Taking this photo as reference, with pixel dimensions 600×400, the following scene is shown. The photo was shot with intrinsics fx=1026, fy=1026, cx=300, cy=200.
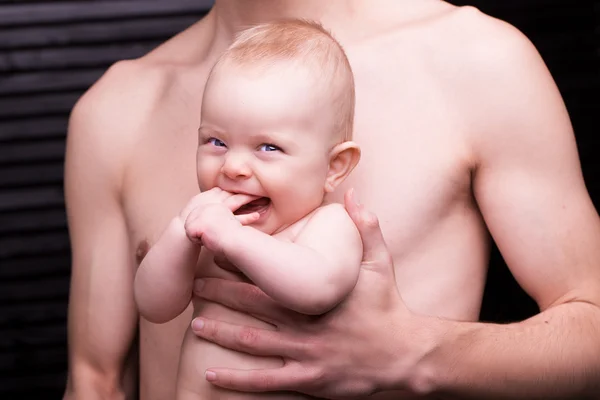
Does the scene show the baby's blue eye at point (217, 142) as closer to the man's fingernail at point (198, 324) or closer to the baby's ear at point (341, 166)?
the baby's ear at point (341, 166)

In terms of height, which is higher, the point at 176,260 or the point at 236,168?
the point at 236,168

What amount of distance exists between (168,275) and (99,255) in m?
0.53

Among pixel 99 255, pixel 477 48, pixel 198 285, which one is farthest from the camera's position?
pixel 99 255

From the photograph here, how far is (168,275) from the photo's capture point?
1754 mm

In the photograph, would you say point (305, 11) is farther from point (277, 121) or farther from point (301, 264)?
point (301, 264)

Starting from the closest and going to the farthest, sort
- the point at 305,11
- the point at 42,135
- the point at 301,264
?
the point at 301,264, the point at 305,11, the point at 42,135

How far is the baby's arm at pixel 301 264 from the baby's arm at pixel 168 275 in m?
0.11

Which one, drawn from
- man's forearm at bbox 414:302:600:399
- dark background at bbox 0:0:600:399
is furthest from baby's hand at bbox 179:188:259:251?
dark background at bbox 0:0:600:399

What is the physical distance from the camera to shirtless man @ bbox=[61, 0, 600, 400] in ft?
5.94

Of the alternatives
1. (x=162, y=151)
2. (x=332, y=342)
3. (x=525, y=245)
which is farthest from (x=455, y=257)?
(x=162, y=151)

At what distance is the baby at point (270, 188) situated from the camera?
5.41 ft

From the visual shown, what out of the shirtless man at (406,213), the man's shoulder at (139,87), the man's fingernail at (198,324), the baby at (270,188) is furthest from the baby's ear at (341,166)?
the man's shoulder at (139,87)

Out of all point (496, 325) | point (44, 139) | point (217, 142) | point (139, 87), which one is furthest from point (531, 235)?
point (44, 139)

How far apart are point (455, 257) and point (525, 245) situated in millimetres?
133
